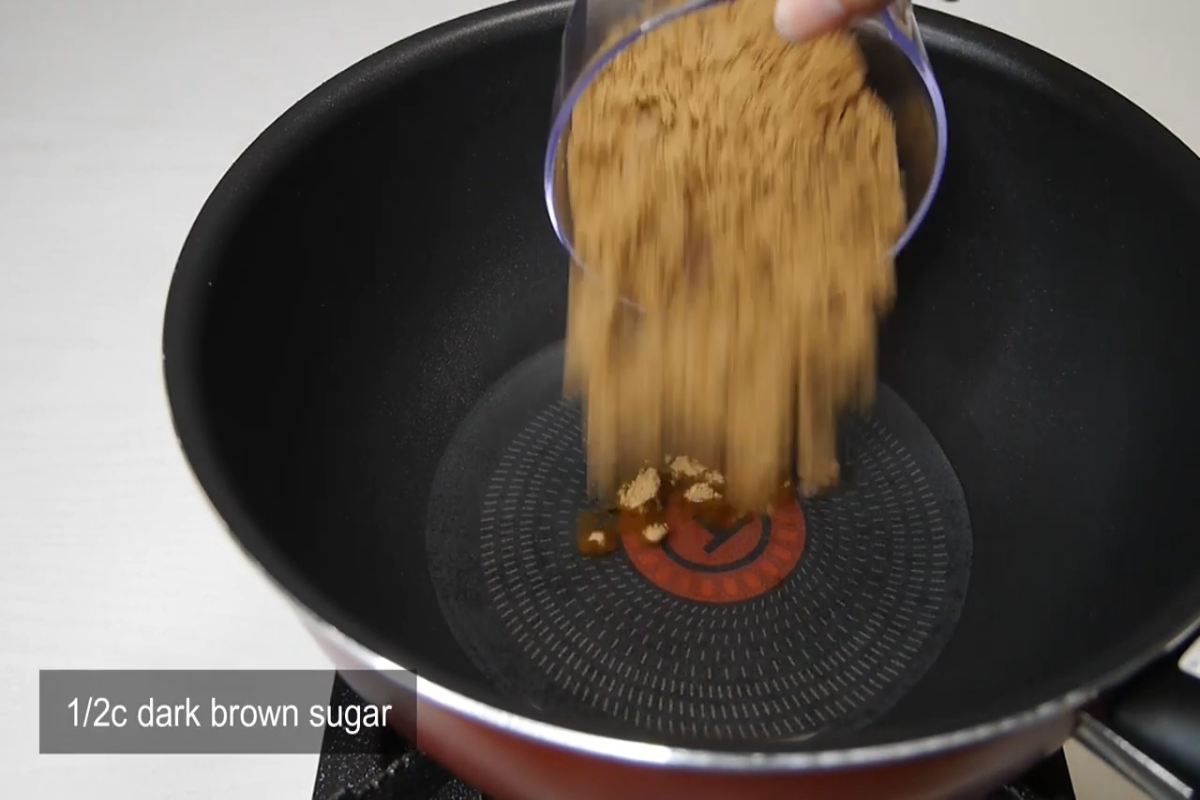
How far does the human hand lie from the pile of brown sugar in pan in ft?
0.45

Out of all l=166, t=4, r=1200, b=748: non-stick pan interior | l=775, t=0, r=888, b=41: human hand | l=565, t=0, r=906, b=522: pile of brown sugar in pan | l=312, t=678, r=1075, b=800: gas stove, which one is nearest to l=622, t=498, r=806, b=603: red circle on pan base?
l=166, t=4, r=1200, b=748: non-stick pan interior

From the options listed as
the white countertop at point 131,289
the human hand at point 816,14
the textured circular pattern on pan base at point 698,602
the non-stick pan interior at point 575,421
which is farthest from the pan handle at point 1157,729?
the white countertop at point 131,289

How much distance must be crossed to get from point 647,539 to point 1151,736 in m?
0.42

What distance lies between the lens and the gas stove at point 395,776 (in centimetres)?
62

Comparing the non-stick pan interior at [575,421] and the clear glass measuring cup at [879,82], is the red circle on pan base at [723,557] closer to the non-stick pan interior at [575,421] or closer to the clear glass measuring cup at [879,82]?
the non-stick pan interior at [575,421]

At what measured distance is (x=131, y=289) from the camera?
0.95 m

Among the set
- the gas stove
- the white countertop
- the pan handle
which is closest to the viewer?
the pan handle

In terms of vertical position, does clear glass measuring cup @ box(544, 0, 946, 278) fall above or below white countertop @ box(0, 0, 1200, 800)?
above

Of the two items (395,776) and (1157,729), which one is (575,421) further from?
(1157,729)

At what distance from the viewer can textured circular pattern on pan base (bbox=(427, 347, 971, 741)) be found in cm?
74

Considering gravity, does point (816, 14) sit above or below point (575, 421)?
above

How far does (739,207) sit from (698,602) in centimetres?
31
